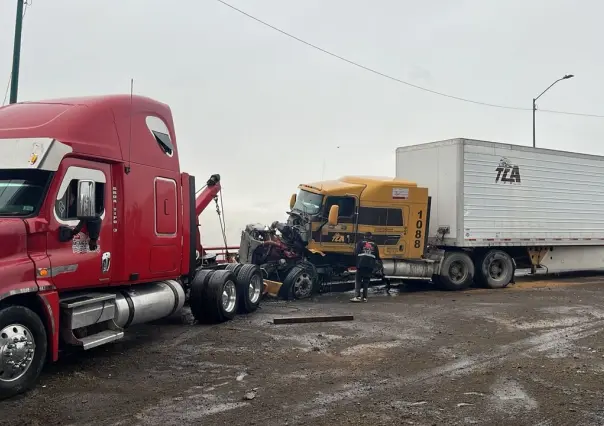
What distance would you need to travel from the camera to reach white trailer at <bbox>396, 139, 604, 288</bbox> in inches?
621

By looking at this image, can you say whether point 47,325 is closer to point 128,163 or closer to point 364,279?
point 128,163

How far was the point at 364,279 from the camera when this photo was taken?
13406 mm

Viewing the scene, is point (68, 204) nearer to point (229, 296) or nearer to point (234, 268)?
point (229, 296)

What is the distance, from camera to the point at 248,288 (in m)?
10.8

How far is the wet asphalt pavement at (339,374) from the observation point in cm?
526

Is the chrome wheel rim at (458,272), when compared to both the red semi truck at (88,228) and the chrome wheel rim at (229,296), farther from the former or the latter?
the red semi truck at (88,228)

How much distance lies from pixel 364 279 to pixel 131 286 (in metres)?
6.54

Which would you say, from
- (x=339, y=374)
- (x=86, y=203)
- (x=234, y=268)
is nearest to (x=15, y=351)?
(x=86, y=203)

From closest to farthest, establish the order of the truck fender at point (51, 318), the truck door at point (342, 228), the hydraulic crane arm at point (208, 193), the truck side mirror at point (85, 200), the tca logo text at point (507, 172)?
the truck fender at point (51, 318) → the truck side mirror at point (85, 200) → the hydraulic crane arm at point (208, 193) → the truck door at point (342, 228) → the tca logo text at point (507, 172)

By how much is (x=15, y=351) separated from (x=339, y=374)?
3.45 m

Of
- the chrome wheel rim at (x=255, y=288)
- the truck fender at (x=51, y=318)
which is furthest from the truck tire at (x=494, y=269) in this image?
the truck fender at (x=51, y=318)

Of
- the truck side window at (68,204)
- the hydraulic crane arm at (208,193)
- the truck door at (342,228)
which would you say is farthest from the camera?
the truck door at (342,228)

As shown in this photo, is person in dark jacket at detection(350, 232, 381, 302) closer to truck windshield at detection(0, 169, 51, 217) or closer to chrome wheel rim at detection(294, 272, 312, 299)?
chrome wheel rim at detection(294, 272, 312, 299)

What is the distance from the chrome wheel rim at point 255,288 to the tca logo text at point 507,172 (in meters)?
8.47
